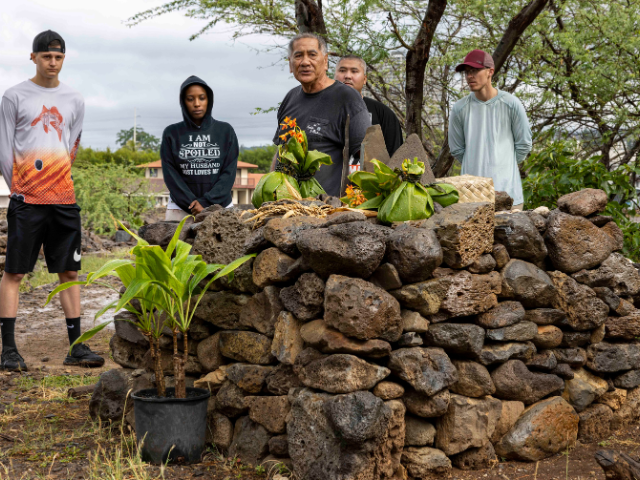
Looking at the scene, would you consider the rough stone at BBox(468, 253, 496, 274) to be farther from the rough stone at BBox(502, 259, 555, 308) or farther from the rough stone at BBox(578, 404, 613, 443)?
the rough stone at BBox(578, 404, 613, 443)

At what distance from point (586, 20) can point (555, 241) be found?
699 centimetres

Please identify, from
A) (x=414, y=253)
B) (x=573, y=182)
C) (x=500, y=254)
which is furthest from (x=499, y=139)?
(x=414, y=253)

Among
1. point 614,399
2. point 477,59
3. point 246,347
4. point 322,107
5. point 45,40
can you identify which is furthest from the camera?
point 45,40

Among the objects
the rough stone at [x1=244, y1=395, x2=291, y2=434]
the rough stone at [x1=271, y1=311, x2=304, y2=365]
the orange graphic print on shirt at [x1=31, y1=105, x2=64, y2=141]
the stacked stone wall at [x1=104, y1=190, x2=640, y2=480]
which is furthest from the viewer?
the orange graphic print on shirt at [x1=31, y1=105, x2=64, y2=141]

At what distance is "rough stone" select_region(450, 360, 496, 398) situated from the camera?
12.1 feet

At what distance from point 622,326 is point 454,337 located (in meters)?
1.35

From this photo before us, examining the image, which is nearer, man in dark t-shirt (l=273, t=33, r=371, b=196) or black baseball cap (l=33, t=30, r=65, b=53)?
man in dark t-shirt (l=273, t=33, r=371, b=196)

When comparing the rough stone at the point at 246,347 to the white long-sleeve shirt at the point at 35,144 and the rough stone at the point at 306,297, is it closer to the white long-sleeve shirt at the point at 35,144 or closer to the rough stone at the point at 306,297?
the rough stone at the point at 306,297

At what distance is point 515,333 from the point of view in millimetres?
3797

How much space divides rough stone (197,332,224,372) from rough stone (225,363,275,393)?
0.75 feet

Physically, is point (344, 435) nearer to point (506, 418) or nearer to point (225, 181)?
point (506, 418)

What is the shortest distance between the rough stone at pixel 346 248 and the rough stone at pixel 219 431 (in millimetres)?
1208

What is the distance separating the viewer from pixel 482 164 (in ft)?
16.7

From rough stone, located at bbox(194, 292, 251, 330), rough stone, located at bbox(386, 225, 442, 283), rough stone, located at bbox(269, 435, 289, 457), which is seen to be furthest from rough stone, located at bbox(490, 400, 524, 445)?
rough stone, located at bbox(194, 292, 251, 330)
